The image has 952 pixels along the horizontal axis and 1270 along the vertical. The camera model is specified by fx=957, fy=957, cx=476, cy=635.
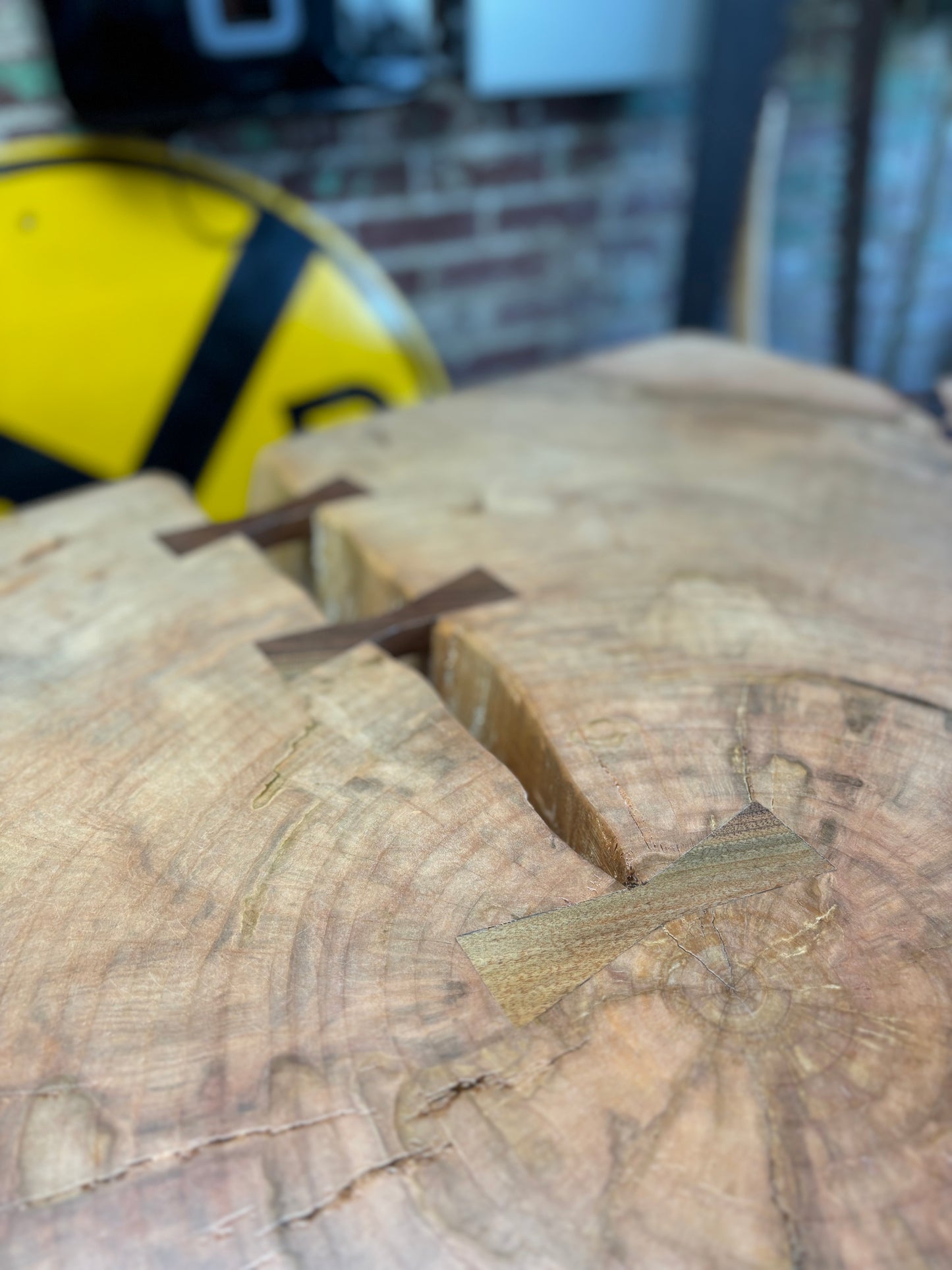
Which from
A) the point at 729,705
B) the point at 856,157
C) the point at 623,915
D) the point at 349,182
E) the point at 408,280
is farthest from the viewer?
the point at 856,157

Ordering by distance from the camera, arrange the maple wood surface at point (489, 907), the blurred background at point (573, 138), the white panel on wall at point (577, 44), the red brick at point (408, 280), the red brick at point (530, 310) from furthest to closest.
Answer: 1. the red brick at point (530, 310)
2. the red brick at point (408, 280)
3. the white panel on wall at point (577, 44)
4. the blurred background at point (573, 138)
5. the maple wood surface at point (489, 907)

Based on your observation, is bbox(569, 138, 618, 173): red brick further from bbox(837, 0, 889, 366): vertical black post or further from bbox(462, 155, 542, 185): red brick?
bbox(837, 0, 889, 366): vertical black post

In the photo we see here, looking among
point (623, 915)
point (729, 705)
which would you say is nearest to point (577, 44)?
point (729, 705)

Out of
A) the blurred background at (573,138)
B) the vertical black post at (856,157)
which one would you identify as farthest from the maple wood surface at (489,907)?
the vertical black post at (856,157)

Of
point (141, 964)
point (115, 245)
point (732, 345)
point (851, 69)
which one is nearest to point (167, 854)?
point (141, 964)

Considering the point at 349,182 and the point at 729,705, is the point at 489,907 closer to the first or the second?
the point at 729,705

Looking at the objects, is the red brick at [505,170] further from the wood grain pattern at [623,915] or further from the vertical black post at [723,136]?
the wood grain pattern at [623,915]

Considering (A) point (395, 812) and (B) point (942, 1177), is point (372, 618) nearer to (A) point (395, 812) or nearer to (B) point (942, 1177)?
(A) point (395, 812)

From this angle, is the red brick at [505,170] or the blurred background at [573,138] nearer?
the blurred background at [573,138]
